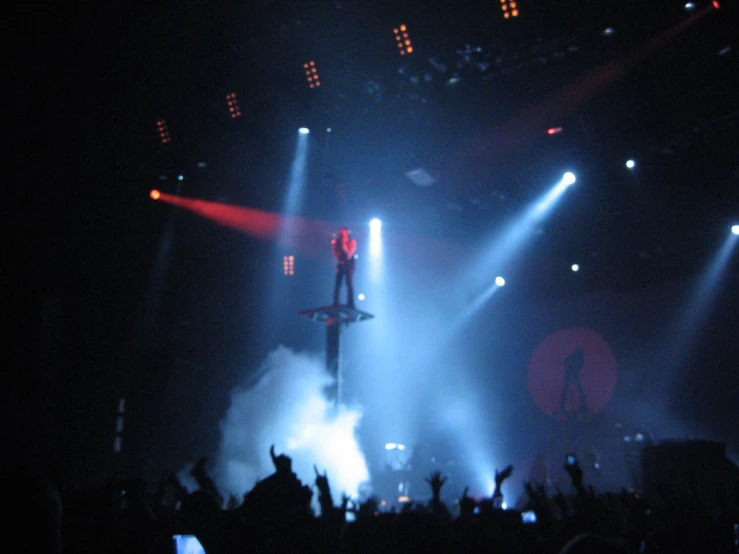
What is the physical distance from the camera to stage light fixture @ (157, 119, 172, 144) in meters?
10.8

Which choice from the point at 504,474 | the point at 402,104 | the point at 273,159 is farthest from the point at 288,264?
the point at 504,474

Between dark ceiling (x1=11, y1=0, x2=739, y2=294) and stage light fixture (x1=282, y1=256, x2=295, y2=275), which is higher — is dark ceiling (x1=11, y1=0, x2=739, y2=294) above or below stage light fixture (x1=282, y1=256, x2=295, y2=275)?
above

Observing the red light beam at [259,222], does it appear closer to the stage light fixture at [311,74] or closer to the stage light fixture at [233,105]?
the stage light fixture at [233,105]

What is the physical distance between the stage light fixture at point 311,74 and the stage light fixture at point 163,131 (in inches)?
135

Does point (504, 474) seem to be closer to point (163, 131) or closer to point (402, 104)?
point (402, 104)

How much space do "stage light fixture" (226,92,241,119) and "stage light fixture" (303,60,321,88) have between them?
5.25 feet

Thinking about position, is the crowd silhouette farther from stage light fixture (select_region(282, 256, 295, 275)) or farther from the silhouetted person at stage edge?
stage light fixture (select_region(282, 256, 295, 275))

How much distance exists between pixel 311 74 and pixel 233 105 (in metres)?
1.86

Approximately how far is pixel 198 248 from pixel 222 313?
6.92ft

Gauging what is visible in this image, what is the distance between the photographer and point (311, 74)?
9609 mm

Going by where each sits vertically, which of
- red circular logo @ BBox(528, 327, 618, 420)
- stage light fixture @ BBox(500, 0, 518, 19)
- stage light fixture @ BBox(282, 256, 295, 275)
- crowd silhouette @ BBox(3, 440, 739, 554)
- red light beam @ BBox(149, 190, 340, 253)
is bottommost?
crowd silhouette @ BBox(3, 440, 739, 554)

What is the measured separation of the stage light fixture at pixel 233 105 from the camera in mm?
10172

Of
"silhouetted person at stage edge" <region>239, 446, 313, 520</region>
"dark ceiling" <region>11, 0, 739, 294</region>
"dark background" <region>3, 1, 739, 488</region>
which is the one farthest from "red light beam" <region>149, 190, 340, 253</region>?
"silhouetted person at stage edge" <region>239, 446, 313, 520</region>

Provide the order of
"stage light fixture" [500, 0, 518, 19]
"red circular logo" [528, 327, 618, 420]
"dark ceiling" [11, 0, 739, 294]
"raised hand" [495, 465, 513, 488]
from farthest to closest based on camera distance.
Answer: "red circular logo" [528, 327, 618, 420]
"dark ceiling" [11, 0, 739, 294]
"stage light fixture" [500, 0, 518, 19]
"raised hand" [495, 465, 513, 488]
